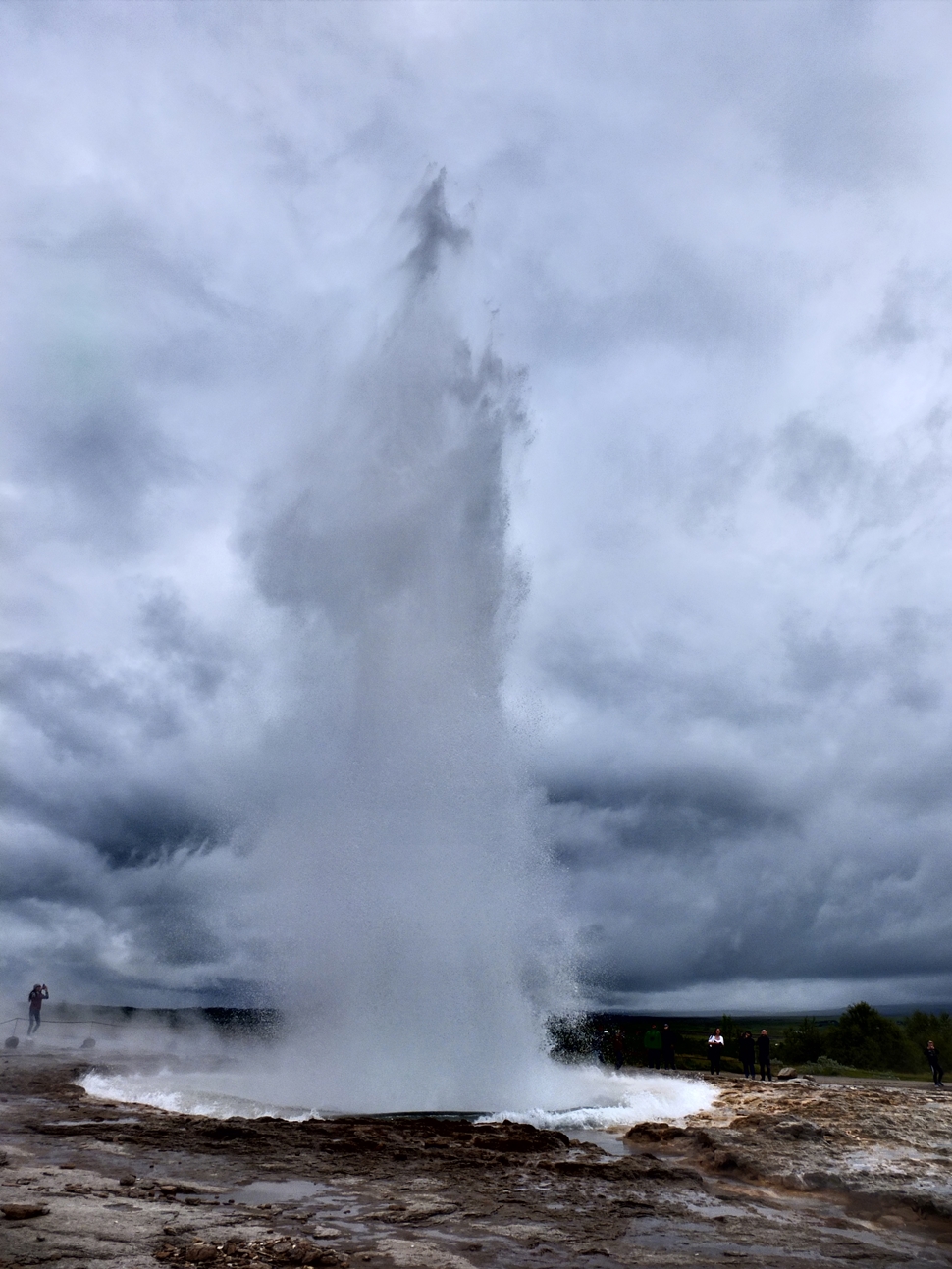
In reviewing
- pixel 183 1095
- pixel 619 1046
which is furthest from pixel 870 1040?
pixel 183 1095

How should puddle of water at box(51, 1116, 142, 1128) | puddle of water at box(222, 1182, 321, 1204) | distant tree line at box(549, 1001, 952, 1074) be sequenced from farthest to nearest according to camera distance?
distant tree line at box(549, 1001, 952, 1074)
puddle of water at box(51, 1116, 142, 1128)
puddle of water at box(222, 1182, 321, 1204)

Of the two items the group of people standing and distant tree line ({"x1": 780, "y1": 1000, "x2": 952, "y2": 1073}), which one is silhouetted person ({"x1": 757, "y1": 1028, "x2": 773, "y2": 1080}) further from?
distant tree line ({"x1": 780, "y1": 1000, "x2": 952, "y2": 1073})

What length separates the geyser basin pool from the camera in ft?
53.5

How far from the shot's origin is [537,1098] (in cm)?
1847

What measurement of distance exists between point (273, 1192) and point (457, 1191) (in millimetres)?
2090

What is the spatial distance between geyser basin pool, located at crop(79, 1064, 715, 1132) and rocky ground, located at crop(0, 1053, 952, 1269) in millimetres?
1325

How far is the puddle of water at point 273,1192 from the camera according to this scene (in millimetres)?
9454

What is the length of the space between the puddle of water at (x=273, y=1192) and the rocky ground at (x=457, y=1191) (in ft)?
0.14

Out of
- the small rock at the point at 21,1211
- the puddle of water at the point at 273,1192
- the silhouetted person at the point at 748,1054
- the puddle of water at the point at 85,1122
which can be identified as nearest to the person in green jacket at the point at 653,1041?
the silhouetted person at the point at 748,1054

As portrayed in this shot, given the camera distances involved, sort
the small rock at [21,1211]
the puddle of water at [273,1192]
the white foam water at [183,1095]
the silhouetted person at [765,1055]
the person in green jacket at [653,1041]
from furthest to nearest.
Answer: the person in green jacket at [653,1041] → the silhouetted person at [765,1055] → the white foam water at [183,1095] → the puddle of water at [273,1192] → the small rock at [21,1211]

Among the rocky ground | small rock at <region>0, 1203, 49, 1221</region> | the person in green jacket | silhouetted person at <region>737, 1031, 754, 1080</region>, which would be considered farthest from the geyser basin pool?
small rock at <region>0, 1203, 49, 1221</region>

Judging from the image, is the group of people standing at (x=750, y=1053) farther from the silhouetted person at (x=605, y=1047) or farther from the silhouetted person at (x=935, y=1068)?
the silhouetted person at (x=935, y=1068)

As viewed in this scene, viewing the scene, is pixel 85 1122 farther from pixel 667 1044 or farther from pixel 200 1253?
pixel 667 1044

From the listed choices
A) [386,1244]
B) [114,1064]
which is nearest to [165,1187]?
[386,1244]
